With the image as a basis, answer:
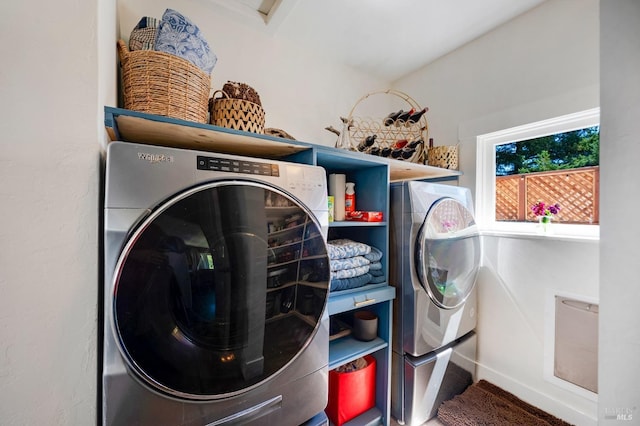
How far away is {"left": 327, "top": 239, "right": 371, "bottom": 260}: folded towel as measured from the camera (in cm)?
125

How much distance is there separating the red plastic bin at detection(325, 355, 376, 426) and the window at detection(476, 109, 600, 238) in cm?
144

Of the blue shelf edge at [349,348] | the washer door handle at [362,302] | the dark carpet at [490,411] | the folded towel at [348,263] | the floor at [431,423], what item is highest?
the folded towel at [348,263]

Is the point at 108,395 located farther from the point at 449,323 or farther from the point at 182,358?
the point at 449,323

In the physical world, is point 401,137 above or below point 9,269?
above

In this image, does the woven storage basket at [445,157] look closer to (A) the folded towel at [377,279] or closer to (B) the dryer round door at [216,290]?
(A) the folded towel at [377,279]

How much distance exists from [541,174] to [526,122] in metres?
0.39

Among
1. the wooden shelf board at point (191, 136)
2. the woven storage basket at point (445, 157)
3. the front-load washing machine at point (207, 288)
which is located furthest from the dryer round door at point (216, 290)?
the woven storage basket at point (445, 157)

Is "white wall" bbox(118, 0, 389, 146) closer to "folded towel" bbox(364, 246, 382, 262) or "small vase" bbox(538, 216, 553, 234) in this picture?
"folded towel" bbox(364, 246, 382, 262)

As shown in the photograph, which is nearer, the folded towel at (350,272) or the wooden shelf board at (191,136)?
the wooden shelf board at (191,136)

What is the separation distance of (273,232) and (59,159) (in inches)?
23.5

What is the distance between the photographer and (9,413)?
570mm

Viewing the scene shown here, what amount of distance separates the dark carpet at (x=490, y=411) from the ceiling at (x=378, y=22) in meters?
2.53

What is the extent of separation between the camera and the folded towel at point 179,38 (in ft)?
2.97

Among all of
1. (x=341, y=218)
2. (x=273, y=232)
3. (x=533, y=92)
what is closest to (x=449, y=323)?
(x=341, y=218)
